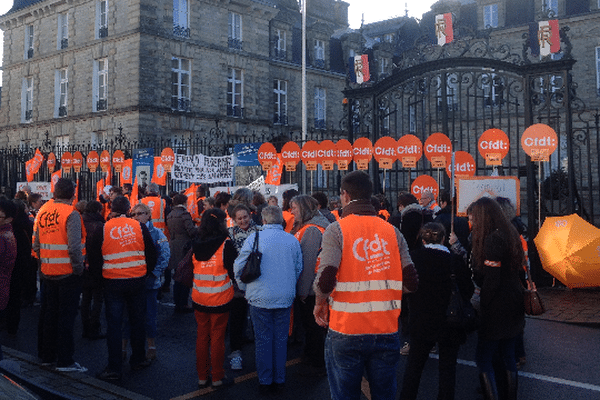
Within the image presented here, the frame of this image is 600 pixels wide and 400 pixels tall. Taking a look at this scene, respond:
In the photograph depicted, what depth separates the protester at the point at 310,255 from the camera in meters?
5.58

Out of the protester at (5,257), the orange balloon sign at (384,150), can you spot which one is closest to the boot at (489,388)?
the protester at (5,257)

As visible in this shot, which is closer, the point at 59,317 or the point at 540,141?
the point at 59,317

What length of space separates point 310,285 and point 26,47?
94.9ft

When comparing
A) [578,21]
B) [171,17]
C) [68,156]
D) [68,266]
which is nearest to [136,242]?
[68,266]

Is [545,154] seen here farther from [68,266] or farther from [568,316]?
[68,266]

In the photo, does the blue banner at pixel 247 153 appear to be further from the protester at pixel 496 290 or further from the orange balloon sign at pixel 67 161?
the protester at pixel 496 290

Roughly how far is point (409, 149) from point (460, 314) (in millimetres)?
6657

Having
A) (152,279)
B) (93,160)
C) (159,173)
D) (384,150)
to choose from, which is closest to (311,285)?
(152,279)

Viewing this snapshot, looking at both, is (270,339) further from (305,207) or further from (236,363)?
(305,207)

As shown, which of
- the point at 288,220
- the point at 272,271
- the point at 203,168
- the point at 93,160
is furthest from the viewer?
the point at 93,160

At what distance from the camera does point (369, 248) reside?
3.45 meters

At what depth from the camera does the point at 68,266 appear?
18.4ft

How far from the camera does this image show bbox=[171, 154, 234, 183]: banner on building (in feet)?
42.4

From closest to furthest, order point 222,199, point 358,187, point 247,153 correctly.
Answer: point 358,187 → point 222,199 → point 247,153
